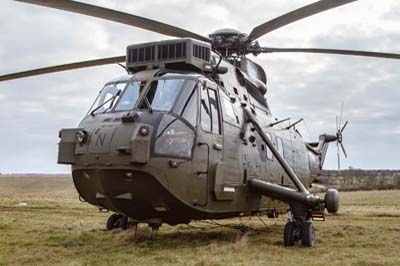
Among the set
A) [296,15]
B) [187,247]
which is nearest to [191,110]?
[187,247]

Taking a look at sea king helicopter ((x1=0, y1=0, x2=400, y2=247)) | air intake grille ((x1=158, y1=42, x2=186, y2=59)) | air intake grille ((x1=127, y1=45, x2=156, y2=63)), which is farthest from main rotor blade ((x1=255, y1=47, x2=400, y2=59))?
air intake grille ((x1=127, y1=45, x2=156, y2=63))

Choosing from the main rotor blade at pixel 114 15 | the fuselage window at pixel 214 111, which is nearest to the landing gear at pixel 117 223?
the fuselage window at pixel 214 111

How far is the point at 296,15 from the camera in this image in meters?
9.70

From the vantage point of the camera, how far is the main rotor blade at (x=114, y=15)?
27.7 ft

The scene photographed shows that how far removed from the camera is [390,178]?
57875 millimetres

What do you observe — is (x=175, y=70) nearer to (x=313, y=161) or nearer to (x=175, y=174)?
(x=175, y=174)

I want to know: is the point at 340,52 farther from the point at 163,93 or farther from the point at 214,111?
the point at 163,93

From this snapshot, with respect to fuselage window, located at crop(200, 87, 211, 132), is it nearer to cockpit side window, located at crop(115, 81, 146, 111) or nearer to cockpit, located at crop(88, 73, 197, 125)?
cockpit, located at crop(88, 73, 197, 125)

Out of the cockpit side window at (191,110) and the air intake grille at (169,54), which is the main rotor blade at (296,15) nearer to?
the air intake grille at (169,54)

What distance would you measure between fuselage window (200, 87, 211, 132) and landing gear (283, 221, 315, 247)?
2.84 meters

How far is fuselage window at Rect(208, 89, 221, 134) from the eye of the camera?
9.28 metres

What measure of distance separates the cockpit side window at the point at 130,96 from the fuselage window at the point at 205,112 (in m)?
1.13

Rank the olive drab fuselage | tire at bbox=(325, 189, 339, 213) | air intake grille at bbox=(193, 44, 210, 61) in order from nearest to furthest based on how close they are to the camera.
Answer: the olive drab fuselage < air intake grille at bbox=(193, 44, 210, 61) < tire at bbox=(325, 189, 339, 213)

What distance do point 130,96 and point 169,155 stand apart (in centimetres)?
161
